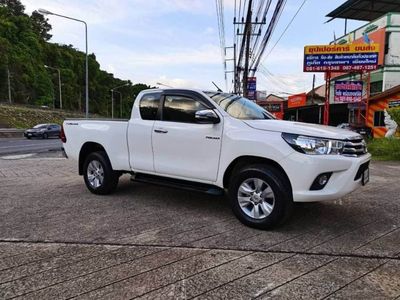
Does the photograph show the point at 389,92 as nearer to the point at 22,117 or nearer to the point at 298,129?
the point at 298,129

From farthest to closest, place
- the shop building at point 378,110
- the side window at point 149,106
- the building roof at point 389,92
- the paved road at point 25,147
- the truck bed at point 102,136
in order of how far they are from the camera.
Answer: the shop building at point 378,110 < the building roof at point 389,92 < the paved road at point 25,147 < the truck bed at point 102,136 < the side window at point 149,106

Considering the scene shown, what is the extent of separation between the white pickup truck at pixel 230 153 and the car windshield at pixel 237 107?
0.7 inches

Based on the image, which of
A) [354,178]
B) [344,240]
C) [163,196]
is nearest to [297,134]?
[354,178]

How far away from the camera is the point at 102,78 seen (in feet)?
386

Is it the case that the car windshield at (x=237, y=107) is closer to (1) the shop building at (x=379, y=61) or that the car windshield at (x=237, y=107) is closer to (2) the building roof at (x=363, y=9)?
(1) the shop building at (x=379, y=61)

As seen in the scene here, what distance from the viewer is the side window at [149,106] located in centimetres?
591

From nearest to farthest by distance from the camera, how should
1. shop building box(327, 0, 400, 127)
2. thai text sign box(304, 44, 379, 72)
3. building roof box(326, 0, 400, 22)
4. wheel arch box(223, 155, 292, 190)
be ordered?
wheel arch box(223, 155, 292, 190)
thai text sign box(304, 44, 379, 72)
shop building box(327, 0, 400, 127)
building roof box(326, 0, 400, 22)

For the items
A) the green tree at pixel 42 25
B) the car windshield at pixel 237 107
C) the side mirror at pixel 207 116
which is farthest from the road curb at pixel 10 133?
the green tree at pixel 42 25

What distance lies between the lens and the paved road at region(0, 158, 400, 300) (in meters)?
3.27

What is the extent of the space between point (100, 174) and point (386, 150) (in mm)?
10365

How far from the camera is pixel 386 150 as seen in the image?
1325cm

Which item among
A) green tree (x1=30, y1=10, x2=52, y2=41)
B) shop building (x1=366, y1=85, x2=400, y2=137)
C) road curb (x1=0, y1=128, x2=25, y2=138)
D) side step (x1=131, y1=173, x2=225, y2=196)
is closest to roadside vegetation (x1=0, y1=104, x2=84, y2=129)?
road curb (x1=0, y1=128, x2=25, y2=138)

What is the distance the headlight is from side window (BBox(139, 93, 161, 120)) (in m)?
2.28

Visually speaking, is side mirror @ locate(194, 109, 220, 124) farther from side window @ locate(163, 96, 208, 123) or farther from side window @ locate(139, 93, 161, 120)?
side window @ locate(139, 93, 161, 120)
